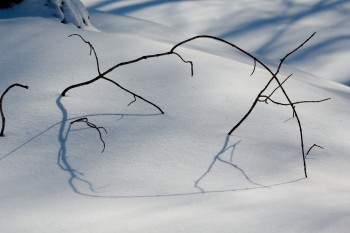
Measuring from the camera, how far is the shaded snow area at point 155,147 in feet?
3.11

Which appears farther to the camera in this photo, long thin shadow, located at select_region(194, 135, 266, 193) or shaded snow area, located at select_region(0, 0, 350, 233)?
long thin shadow, located at select_region(194, 135, 266, 193)

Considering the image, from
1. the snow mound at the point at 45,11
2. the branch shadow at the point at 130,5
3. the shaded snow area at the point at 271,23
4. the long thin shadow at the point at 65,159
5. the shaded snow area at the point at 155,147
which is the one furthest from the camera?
the branch shadow at the point at 130,5

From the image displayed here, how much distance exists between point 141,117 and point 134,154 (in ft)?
0.83

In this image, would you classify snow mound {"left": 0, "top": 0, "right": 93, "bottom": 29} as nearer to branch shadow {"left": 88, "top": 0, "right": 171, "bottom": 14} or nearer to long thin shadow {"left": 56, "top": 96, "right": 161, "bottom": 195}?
long thin shadow {"left": 56, "top": 96, "right": 161, "bottom": 195}

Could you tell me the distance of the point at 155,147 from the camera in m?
1.29

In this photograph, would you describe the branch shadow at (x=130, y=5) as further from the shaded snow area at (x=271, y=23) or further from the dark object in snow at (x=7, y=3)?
the dark object in snow at (x=7, y=3)

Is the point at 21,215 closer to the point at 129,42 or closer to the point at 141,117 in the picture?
the point at 141,117

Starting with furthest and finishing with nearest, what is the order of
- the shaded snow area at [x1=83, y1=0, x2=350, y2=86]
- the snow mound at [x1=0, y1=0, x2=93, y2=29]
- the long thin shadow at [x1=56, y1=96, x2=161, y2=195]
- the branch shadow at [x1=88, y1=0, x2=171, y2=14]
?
the branch shadow at [x1=88, y1=0, x2=171, y2=14] < the shaded snow area at [x1=83, y1=0, x2=350, y2=86] < the snow mound at [x1=0, y1=0, x2=93, y2=29] < the long thin shadow at [x1=56, y1=96, x2=161, y2=195]

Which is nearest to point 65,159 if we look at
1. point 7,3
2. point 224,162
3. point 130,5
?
point 224,162

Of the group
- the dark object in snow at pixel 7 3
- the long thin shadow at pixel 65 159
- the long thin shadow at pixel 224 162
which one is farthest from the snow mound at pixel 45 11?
the long thin shadow at pixel 224 162

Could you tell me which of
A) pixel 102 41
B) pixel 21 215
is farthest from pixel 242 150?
pixel 102 41

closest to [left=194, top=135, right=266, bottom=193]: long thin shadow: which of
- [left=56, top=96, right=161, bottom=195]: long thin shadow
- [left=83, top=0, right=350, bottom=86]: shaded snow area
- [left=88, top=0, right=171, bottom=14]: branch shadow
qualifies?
[left=56, top=96, right=161, bottom=195]: long thin shadow

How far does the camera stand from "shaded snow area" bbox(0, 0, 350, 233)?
947 mm

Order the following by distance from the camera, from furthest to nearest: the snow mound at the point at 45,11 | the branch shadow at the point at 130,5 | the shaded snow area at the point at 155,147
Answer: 1. the branch shadow at the point at 130,5
2. the snow mound at the point at 45,11
3. the shaded snow area at the point at 155,147
